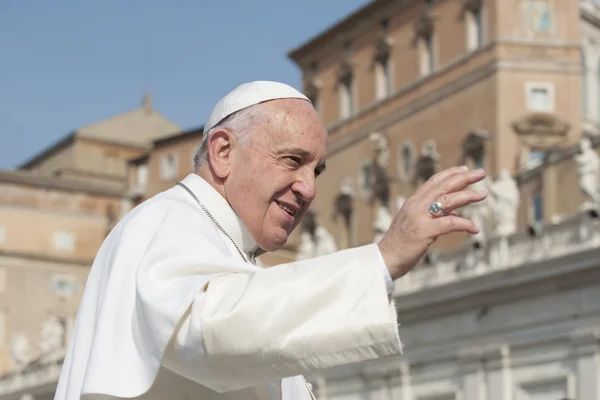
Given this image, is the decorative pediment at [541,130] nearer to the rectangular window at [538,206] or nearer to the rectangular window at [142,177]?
the rectangular window at [538,206]

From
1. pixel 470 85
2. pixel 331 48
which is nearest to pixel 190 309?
pixel 470 85

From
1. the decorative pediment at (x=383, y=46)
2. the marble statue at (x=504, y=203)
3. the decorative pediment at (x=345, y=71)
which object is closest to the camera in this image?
the marble statue at (x=504, y=203)

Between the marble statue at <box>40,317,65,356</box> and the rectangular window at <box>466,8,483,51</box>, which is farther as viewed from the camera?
the marble statue at <box>40,317,65,356</box>

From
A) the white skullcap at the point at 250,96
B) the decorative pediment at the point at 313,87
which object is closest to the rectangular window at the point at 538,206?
the decorative pediment at the point at 313,87

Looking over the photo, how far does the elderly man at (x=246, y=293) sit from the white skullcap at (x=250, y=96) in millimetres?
32

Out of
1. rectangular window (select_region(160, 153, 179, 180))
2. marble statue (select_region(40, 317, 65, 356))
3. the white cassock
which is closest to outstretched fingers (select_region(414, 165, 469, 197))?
the white cassock

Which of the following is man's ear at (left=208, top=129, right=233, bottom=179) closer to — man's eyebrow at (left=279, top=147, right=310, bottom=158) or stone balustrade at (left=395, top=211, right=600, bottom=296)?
man's eyebrow at (left=279, top=147, right=310, bottom=158)

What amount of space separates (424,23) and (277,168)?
36127 millimetres

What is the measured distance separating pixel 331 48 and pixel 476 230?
40868 mm

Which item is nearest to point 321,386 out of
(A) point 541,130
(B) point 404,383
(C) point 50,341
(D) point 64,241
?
(B) point 404,383

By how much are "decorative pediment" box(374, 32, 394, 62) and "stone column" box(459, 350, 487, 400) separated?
588 inches

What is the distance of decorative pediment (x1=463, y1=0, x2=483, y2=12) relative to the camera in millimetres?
36438

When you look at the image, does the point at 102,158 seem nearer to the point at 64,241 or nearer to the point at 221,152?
the point at 64,241

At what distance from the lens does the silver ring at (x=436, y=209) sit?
268cm
